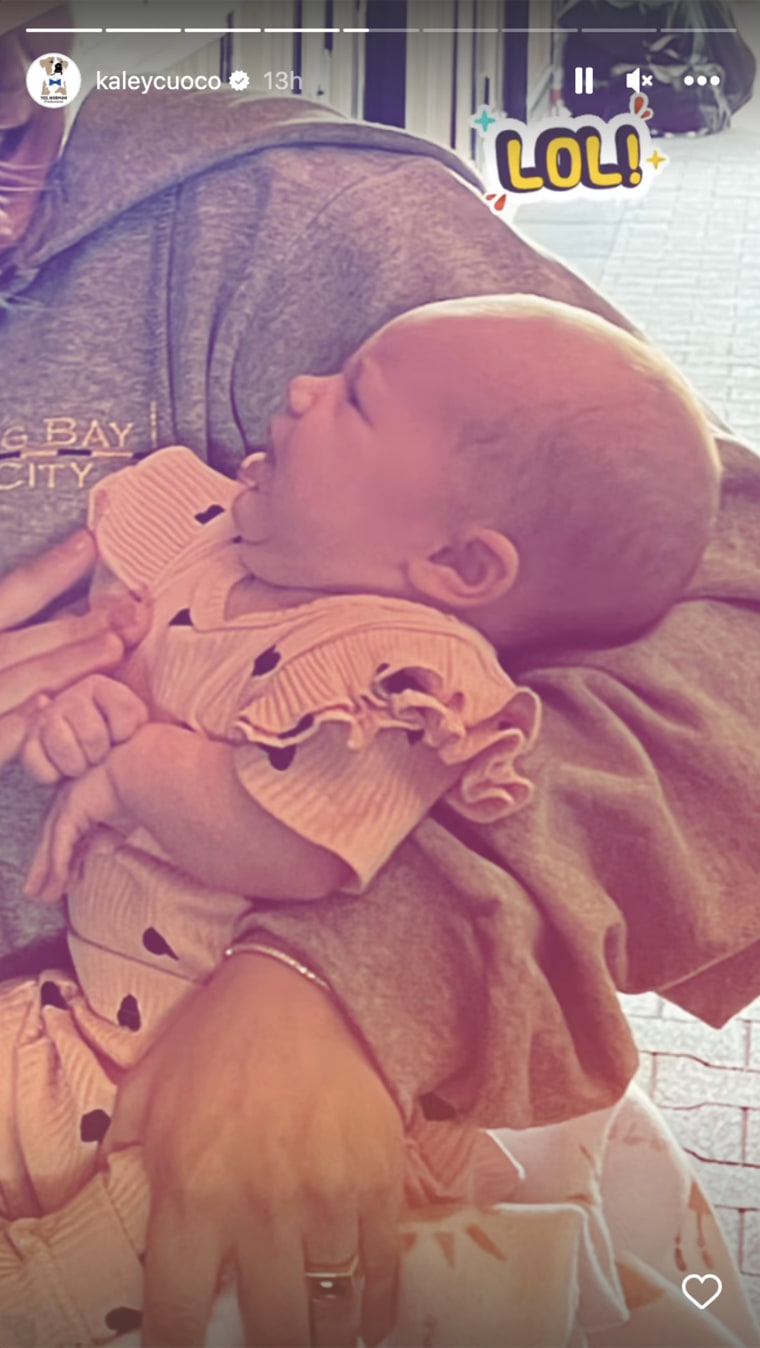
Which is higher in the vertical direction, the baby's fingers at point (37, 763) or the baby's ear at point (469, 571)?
the baby's ear at point (469, 571)

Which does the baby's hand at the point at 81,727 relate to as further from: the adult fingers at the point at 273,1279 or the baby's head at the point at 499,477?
Answer: the adult fingers at the point at 273,1279

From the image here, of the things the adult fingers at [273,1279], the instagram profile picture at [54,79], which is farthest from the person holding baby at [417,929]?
the instagram profile picture at [54,79]

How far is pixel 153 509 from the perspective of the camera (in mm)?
1381

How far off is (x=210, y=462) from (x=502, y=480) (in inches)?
10.3

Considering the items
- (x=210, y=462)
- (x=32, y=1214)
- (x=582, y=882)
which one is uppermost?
(x=210, y=462)

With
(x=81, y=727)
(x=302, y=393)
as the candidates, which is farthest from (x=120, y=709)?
(x=302, y=393)

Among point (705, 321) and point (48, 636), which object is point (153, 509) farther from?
point (705, 321)

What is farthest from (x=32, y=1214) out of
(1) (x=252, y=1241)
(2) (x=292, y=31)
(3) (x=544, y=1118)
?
(2) (x=292, y=31)

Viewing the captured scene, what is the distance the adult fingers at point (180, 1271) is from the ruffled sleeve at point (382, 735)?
1.09 feet

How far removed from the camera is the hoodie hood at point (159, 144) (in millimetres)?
1398

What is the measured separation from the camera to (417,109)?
4.61 feet

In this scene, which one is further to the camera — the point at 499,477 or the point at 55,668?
the point at 55,668

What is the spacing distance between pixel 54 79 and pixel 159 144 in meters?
0.12

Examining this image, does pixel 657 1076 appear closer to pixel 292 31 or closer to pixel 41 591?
pixel 41 591
